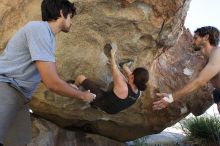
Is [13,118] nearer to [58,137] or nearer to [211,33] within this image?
[211,33]

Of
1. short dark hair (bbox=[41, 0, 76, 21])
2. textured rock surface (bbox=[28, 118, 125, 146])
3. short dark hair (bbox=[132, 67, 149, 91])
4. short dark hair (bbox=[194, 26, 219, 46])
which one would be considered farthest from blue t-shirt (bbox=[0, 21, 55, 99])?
textured rock surface (bbox=[28, 118, 125, 146])

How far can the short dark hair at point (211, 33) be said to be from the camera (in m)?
6.33

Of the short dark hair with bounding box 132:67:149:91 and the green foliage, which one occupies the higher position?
the short dark hair with bounding box 132:67:149:91

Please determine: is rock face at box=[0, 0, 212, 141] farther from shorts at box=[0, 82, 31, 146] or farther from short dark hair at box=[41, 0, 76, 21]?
shorts at box=[0, 82, 31, 146]

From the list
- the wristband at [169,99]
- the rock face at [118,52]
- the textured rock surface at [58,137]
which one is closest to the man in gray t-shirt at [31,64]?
the rock face at [118,52]

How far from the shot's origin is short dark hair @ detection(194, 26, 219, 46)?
249 inches

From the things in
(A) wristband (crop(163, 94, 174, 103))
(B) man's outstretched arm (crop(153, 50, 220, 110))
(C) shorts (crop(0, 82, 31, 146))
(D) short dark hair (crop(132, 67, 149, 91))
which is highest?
(B) man's outstretched arm (crop(153, 50, 220, 110))

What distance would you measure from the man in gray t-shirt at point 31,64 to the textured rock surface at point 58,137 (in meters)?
3.11

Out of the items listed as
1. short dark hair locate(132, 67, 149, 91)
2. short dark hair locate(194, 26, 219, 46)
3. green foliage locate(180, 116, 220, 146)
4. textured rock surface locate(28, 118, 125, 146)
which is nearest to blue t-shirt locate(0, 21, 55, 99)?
short dark hair locate(132, 67, 149, 91)

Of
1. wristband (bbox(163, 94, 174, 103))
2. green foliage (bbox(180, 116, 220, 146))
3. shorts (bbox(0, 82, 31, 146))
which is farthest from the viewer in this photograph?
green foliage (bbox(180, 116, 220, 146))

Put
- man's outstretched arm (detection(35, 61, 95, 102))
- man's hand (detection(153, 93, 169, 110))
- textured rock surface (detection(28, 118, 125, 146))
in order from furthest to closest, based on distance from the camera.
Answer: textured rock surface (detection(28, 118, 125, 146))
man's hand (detection(153, 93, 169, 110))
man's outstretched arm (detection(35, 61, 95, 102))

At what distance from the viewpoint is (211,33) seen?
250 inches

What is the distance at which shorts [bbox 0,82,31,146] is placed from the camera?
4.02 meters

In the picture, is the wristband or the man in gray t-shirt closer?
the man in gray t-shirt
